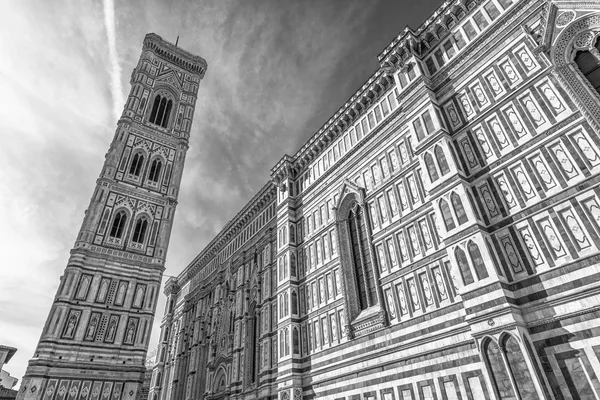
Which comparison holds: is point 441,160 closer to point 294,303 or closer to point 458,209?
point 458,209

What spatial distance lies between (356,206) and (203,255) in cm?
2354

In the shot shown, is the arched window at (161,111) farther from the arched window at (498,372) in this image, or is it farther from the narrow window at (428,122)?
the arched window at (498,372)

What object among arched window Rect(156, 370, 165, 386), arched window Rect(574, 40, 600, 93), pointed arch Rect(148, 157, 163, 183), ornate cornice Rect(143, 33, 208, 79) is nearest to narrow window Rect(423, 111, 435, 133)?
arched window Rect(574, 40, 600, 93)

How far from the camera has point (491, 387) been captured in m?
10.1

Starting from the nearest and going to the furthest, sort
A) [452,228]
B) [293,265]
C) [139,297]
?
[452,228] < [293,265] < [139,297]

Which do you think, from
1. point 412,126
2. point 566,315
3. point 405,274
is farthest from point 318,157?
point 566,315

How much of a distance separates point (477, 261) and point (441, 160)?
434cm

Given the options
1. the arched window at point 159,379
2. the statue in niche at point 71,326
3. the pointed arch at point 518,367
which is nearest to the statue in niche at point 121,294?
the statue in niche at point 71,326

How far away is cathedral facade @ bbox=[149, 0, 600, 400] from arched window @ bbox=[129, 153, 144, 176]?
1793 cm

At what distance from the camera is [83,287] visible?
26.9m

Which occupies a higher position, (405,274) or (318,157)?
(318,157)

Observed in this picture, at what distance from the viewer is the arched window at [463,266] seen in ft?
38.1

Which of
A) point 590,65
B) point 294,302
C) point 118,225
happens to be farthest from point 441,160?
point 118,225

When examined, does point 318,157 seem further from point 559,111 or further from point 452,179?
point 559,111
